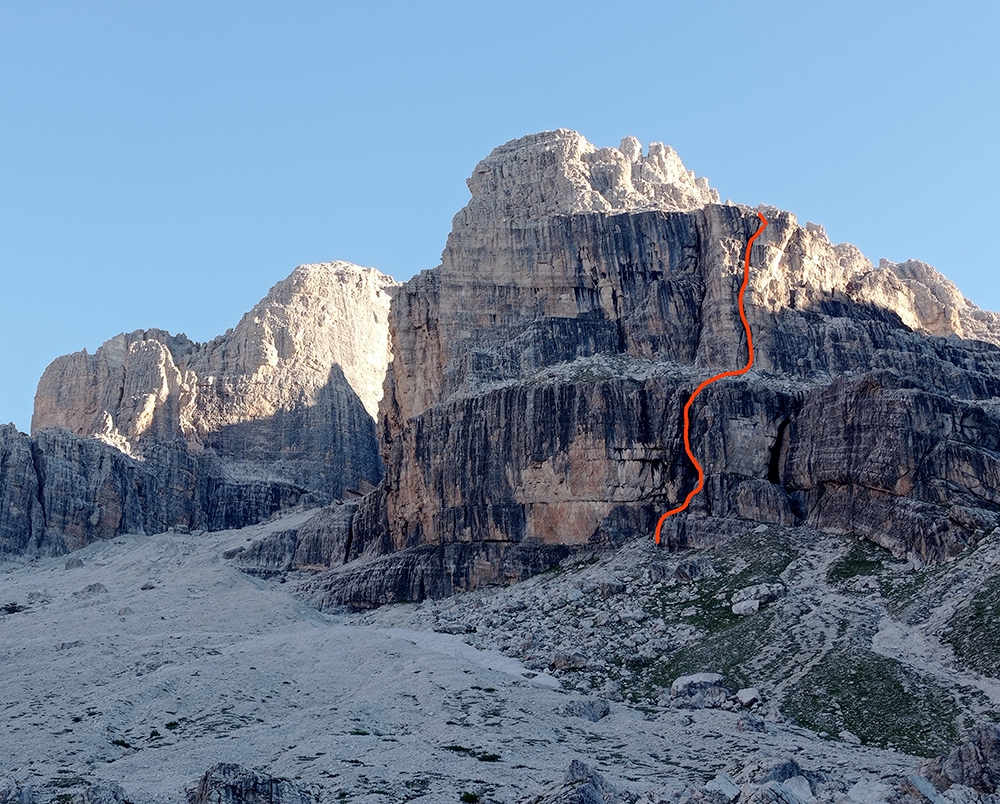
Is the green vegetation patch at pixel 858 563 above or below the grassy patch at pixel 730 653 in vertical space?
above

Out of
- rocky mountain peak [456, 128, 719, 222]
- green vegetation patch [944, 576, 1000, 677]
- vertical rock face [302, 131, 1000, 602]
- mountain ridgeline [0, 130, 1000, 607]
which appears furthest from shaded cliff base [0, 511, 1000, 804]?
rocky mountain peak [456, 128, 719, 222]

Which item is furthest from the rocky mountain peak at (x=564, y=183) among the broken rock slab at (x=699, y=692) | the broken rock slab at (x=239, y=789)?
the broken rock slab at (x=239, y=789)

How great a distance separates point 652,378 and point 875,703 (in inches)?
2012

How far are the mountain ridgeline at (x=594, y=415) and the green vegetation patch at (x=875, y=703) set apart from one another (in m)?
19.1

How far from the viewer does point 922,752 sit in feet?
199

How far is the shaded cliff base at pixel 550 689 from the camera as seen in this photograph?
5378 centimetres

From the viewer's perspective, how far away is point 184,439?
579 feet

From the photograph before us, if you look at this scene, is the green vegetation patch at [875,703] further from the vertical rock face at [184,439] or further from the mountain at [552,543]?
the vertical rock face at [184,439]

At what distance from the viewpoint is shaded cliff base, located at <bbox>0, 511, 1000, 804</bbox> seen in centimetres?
5378

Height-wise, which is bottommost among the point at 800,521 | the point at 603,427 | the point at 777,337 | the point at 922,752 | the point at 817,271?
the point at 922,752

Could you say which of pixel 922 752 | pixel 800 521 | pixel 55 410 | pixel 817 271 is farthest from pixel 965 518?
pixel 55 410

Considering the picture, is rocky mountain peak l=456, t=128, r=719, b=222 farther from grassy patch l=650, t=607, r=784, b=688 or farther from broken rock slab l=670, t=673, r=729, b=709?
broken rock slab l=670, t=673, r=729, b=709

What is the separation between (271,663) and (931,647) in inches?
1657

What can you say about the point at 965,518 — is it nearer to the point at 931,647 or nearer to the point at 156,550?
the point at 931,647
